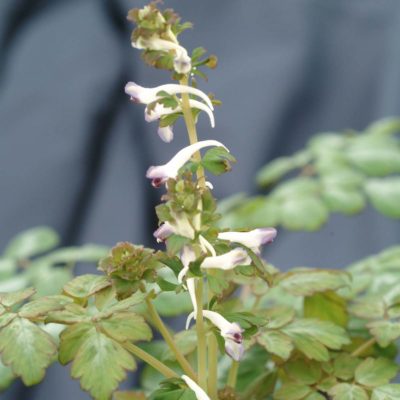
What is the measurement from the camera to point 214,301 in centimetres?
56

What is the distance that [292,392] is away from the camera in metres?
0.64

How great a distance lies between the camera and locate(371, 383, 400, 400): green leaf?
0.61 meters

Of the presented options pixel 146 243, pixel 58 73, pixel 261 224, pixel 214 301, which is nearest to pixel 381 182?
pixel 261 224

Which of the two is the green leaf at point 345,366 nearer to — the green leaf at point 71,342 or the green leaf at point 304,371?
the green leaf at point 304,371

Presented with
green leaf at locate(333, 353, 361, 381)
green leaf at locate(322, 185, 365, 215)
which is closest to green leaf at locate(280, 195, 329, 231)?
green leaf at locate(322, 185, 365, 215)

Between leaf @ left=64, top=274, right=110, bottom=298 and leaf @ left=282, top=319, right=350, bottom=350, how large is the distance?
185 mm

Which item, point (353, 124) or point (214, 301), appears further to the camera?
point (353, 124)

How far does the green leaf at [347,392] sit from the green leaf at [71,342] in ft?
0.72

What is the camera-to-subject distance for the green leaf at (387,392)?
0.61 metres

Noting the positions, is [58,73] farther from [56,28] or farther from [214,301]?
[214,301]

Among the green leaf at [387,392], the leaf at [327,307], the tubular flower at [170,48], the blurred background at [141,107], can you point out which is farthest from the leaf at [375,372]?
the blurred background at [141,107]

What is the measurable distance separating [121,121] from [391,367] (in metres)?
1.31

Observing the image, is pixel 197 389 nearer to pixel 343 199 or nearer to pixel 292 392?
pixel 292 392

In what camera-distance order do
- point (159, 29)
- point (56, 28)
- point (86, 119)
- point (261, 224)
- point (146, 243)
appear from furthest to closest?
point (56, 28), point (86, 119), point (146, 243), point (261, 224), point (159, 29)
